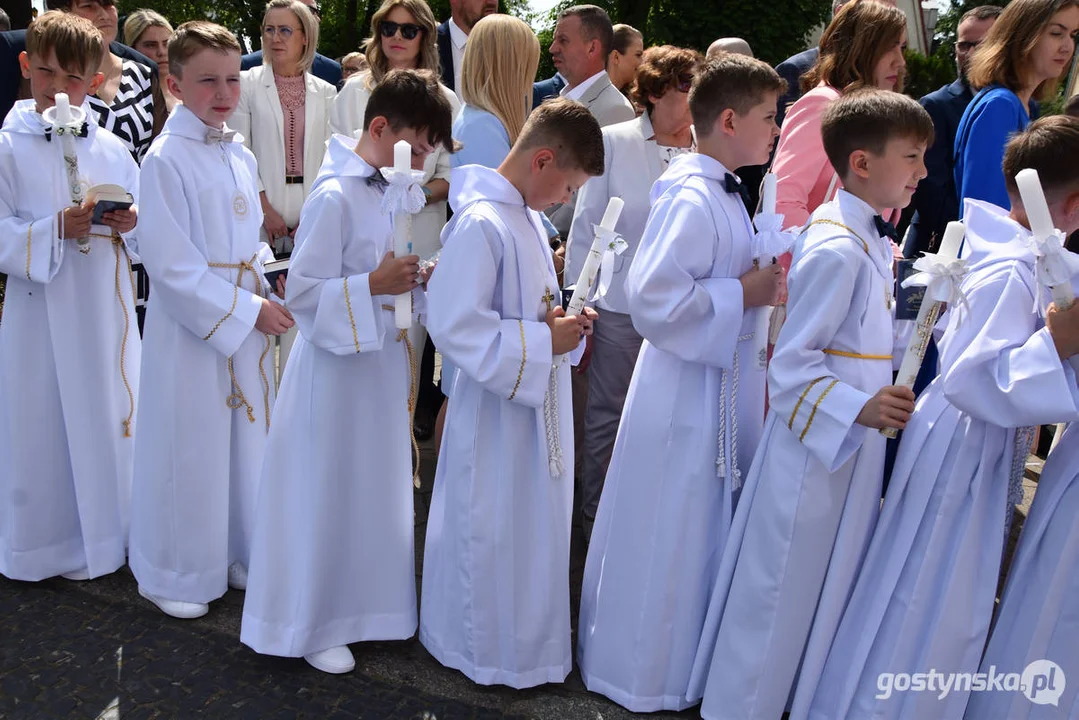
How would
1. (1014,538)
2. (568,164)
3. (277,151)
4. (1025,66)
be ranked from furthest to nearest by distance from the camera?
(277,151) → (1014,538) → (1025,66) → (568,164)

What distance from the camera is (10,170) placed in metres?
3.99

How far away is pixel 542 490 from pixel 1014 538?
2.86 meters

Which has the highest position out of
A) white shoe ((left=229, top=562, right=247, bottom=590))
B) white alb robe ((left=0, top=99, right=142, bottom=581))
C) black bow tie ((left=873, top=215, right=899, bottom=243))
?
black bow tie ((left=873, top=215, right=899, bottom=243))

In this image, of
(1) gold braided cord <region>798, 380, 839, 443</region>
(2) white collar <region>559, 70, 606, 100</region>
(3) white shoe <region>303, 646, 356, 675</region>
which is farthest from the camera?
(2) white collar <region>559, 70, 606, 100</region>

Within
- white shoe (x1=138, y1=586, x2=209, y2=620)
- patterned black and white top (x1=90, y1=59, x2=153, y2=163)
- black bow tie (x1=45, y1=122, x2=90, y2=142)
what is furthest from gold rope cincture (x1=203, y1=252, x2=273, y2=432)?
patterned black and white top (x1=90, y1=59, x2=153, y2=163)

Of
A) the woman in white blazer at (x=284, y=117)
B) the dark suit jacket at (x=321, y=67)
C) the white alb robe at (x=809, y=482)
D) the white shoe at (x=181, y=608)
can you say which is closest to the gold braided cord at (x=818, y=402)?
the white alb robe at (x=809, y=482)

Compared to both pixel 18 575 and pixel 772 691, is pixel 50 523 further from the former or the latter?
pixel 772 691

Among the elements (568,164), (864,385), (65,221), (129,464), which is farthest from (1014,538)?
(65,221)

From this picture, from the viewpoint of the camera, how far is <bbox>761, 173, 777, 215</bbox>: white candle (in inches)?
123

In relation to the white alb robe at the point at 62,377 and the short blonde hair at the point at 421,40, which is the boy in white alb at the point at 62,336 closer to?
the white alb robe at the point at 62,377

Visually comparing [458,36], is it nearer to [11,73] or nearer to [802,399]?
[11,73]

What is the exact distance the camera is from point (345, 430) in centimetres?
358

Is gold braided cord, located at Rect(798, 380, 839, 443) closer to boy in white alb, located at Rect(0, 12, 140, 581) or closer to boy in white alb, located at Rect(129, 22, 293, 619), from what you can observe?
boy in white alb, located at Rect(129, 22, 293, 619)

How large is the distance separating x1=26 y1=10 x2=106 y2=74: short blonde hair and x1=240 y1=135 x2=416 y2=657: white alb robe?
125 centimetres
